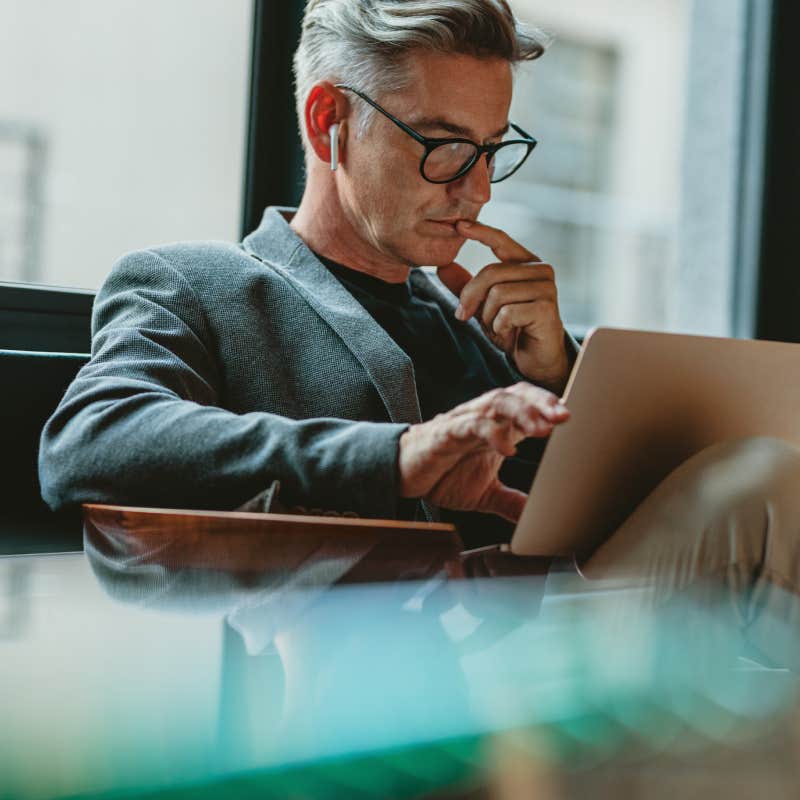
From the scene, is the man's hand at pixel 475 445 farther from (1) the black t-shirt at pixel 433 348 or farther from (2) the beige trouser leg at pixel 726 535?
(1) the black t-shirt at pixel 433 348

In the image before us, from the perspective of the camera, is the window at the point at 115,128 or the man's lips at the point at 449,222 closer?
the man's lips at the point at 449,222

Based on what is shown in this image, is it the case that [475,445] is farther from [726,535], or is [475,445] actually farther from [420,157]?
[420,157]

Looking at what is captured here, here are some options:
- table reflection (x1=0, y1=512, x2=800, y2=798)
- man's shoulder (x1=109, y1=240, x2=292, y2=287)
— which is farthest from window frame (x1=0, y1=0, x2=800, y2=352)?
table reflection (x1=0, y1=512, x2=800, y2=798)

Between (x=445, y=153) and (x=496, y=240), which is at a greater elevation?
(x=445, y=153)

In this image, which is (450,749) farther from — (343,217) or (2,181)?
(2,181)

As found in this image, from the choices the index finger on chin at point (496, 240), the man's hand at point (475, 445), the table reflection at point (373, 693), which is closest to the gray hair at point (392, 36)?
the index finger on chin at point (496, 240)

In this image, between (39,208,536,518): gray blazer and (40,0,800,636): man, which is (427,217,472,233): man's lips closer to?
(40,0,800,636): man

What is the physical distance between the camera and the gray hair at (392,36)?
4.69 ft

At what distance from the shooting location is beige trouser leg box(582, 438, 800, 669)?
756 millimetres

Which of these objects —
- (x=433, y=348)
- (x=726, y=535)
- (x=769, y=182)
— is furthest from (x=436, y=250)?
(x=769, y=182)

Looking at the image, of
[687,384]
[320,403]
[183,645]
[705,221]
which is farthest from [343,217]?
[705,221]

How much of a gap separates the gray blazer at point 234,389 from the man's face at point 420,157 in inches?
4.6

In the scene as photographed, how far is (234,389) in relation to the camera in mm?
1329

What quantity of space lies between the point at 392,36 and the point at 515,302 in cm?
41
